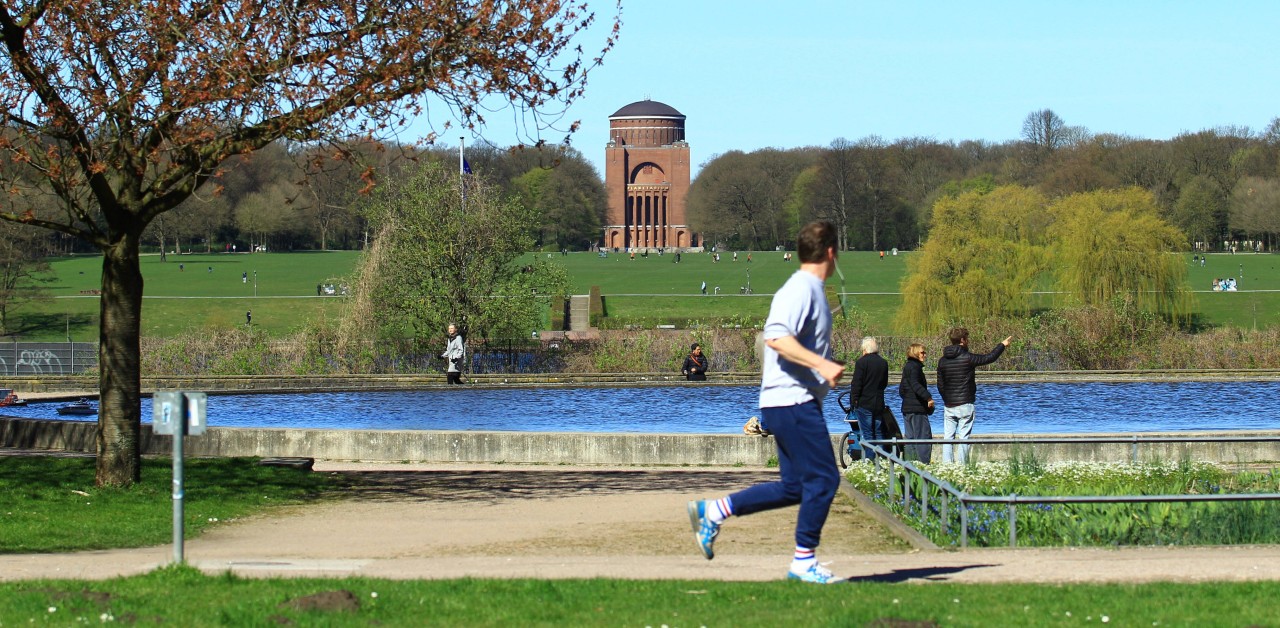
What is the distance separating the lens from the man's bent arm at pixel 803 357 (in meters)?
7.85

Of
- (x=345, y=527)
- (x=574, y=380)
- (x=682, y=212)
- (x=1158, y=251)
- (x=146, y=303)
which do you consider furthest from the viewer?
(x=682, y=212)

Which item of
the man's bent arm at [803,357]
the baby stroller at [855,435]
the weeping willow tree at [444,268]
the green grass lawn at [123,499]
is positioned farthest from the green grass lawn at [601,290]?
the man's bent arm at [803,357]

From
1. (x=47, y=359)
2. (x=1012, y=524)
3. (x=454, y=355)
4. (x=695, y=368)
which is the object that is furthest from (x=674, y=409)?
(x=47, y=359)

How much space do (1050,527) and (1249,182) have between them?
4691 inches

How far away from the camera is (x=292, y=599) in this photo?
7.85 m

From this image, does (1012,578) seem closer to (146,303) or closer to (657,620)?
(657,620)

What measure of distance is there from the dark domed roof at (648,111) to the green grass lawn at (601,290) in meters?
54.8

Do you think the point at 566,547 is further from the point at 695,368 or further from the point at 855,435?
the point at 695,368

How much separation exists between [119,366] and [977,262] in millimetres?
50241

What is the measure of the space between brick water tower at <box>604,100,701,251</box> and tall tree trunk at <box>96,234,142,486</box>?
171971mm

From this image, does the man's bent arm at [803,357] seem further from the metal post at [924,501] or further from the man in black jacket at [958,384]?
the man in black jacket at [958,384]

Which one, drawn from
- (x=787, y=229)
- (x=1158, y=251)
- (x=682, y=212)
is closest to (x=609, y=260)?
(x=787, y=229)

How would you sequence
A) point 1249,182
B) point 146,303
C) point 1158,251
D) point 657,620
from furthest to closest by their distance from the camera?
1. point 1249,182
2. point 146,303
3. point 1158,251
4. point 657,620

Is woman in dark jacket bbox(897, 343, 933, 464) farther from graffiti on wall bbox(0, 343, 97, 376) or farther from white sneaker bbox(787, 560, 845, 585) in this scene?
graffiti on wall bbox(0, 343, 97, 376)
